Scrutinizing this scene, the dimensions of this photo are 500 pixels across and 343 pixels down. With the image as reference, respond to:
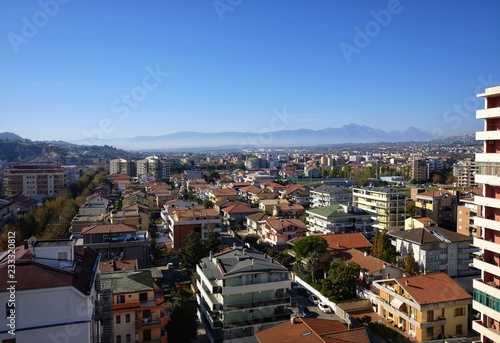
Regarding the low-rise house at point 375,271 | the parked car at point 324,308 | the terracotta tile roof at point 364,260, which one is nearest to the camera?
the parked car at point 324,308

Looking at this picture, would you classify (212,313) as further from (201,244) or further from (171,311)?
(201,244)

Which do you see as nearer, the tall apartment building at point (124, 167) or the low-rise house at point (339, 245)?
the low-rise house at point (339, 245)

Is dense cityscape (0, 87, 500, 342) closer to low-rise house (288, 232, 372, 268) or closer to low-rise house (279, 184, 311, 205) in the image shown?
low-rise house (288, 232, 372, 268)

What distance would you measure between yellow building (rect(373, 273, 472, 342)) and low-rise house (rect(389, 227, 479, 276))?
13.4ft

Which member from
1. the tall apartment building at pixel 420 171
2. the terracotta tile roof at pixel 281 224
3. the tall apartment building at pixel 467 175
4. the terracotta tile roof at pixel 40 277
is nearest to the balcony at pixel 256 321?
the terracotta tile roof at pixel 40 277

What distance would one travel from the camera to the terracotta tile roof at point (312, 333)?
8.97 meters

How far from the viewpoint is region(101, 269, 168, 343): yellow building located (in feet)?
33.0

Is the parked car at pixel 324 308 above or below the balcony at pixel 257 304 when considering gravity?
below

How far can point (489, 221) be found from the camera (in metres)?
8.70

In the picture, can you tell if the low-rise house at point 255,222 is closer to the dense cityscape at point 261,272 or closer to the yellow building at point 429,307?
the dense cityscape at point 261,272

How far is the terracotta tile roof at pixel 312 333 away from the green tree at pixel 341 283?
13.4ft

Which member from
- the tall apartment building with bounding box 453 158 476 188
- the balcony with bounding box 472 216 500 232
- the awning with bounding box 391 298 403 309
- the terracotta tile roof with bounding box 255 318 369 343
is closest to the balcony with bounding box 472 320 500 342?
the balcony with bounding box 472 216 500 232

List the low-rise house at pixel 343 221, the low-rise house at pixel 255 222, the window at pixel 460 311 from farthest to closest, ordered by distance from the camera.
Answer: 1. the low-rise house at pixel 255 222
2. the low-rise house at pixel 343 221
3. the window at pixel 460 311

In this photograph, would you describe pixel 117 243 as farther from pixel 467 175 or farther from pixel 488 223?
pixel 467 175
